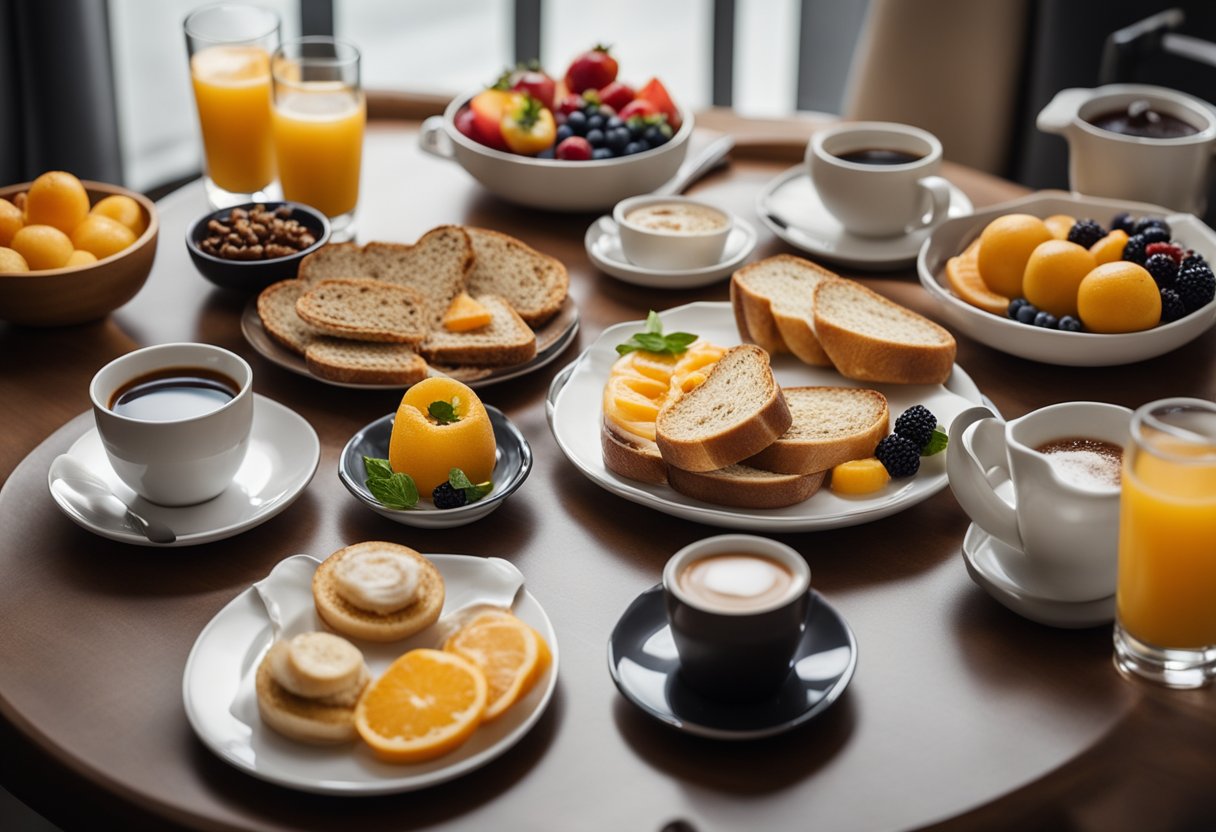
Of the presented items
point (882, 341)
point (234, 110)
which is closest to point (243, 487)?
point (882, 341)

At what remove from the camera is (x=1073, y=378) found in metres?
1.71

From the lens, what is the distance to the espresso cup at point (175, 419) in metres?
1.33

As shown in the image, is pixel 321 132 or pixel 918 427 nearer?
pixel 918 427

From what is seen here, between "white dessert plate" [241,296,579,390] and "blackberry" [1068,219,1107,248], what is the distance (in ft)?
2.35

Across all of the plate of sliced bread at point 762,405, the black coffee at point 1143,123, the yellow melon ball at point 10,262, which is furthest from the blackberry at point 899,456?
the yellow melon ball at point 10,262

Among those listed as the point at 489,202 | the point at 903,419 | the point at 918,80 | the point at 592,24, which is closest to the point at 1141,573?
the point at 903,419

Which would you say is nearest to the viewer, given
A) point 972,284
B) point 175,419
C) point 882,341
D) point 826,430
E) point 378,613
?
point 378,613

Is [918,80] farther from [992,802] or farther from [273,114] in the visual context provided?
[992,802]

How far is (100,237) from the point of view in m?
1.78

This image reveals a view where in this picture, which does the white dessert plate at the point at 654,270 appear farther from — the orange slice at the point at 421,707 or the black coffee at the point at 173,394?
the orange slice at the point at 421,707

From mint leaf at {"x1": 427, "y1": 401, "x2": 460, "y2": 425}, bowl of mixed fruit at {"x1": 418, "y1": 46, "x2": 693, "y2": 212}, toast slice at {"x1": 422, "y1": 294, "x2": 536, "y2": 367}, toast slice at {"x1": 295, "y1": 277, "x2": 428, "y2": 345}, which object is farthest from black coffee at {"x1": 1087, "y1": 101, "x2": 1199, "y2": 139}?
mint leaf at {"x1": 427, "y1": 401, "x2": 460, "y2": 425}

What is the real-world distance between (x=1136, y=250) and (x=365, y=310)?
1.07 m

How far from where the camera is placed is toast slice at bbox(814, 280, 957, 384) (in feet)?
5.23

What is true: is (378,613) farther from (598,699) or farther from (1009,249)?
(1009,249)
